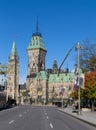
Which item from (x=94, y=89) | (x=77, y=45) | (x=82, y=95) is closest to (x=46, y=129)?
(x=77, y=45)

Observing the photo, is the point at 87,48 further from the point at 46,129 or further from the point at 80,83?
the point at 46,129

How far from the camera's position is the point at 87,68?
7900 centimetres

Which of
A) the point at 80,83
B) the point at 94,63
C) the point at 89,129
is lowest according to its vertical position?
the point at 89,129

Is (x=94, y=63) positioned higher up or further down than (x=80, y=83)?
higher up

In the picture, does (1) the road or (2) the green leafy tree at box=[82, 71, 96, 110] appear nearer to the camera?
(1) the road

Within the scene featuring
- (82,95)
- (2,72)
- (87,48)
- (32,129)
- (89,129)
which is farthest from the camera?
(87,48)

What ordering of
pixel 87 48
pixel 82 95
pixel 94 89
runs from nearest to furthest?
pixel 94 89
pixel 82 95
pixel 87 48

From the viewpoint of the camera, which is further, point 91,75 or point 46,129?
point 91,75

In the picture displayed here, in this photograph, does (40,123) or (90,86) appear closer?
(40,123)

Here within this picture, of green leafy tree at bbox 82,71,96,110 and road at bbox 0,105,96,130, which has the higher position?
green leafy tree at bbox 82,71,96,110

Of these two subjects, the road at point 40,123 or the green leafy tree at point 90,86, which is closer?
the road at point 40,123

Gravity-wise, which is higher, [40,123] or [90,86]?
[90,86]

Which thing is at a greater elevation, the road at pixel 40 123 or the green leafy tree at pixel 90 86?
the green leafy tree at pixel 90 86

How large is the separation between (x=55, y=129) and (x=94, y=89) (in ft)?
139
